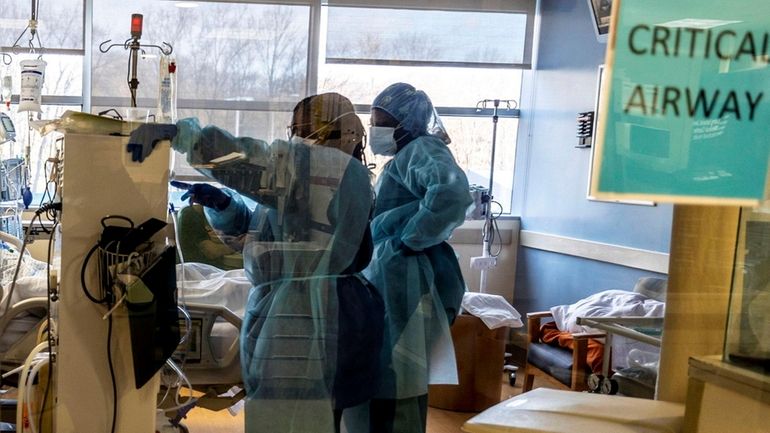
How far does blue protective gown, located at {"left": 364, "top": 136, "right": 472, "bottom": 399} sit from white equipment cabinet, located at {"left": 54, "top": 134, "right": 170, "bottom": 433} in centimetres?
59

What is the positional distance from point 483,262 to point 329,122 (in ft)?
2.18

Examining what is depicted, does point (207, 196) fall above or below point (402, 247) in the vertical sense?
above

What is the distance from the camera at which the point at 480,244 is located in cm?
183

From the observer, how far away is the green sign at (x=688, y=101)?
0.63 metres

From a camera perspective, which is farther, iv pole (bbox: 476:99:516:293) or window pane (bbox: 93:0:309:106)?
iv pole (bbox: 476:99:516:293)

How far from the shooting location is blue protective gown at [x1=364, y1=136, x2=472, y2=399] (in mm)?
1597

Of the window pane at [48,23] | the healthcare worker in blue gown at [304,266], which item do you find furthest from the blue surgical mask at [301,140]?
the window pane at [48,23]

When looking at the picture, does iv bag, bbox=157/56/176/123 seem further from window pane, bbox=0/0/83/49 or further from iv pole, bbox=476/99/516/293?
iv pole, bbox=476/99/516/293

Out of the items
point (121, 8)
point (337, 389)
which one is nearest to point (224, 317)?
point (337, 389)

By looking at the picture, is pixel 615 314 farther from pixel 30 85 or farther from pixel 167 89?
pixel 30 85

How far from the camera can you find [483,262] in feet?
6.16

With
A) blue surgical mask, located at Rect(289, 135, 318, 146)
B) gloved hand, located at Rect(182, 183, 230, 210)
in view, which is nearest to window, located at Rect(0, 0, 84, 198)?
gloved hand, located at Rect(182, 183, 230, 210)

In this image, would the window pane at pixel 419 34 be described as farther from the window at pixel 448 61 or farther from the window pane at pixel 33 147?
the window pane at pixel 33 147

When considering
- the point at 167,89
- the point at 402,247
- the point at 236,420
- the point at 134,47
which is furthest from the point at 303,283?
the point at 134,47
